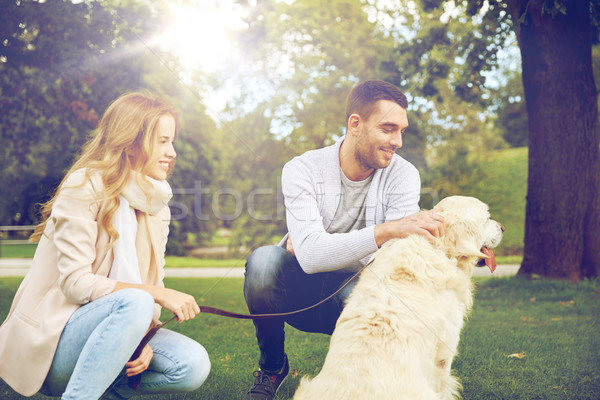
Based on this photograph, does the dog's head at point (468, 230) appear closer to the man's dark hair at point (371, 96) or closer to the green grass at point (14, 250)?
the man's dark hair at point (371, 96)

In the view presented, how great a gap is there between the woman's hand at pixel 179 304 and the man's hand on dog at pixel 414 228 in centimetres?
109

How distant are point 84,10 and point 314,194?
808 centimetres

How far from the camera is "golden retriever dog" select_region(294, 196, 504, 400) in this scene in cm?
208

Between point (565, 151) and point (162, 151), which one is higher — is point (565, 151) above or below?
above

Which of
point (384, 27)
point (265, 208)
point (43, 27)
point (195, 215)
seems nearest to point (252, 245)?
point (265, 208)

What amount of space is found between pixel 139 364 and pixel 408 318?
4.28 feet

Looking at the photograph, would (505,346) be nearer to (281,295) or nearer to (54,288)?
(281,295)

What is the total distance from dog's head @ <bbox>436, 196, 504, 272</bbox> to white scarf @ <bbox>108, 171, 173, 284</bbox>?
63.8 inches

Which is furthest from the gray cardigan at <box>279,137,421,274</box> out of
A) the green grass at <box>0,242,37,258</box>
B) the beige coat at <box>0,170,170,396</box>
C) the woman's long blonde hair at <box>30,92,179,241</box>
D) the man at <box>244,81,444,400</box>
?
the green grass at <box>0,242,37,258</box>

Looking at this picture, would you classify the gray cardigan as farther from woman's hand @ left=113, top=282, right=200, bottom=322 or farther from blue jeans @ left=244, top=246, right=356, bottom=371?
woman's hand @ left=113, top=282, right=200, bottom=322

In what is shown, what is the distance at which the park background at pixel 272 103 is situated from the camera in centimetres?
652

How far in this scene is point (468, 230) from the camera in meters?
2.82

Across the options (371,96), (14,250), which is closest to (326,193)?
(371,96)

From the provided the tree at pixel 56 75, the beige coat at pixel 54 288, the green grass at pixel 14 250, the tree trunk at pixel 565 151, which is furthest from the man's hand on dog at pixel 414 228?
the green grass at pixel 14 250
